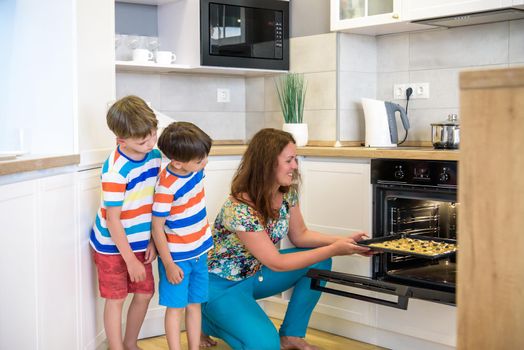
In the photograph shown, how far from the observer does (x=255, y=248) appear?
2.63 m

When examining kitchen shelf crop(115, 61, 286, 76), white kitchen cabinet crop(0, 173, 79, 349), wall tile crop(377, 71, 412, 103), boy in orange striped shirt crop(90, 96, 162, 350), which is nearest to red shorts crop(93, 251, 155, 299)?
boy in orange striped shirt crop(90, 96, 162, 350)

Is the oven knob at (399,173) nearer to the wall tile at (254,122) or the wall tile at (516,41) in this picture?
the wall tile at (516,41)

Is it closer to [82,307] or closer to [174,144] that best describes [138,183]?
[174,144]

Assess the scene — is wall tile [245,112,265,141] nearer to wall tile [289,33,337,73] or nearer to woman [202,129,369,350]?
wall tile [289,33,337,73]

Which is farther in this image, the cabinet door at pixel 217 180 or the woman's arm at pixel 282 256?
the cabinet door at pixel 217 180

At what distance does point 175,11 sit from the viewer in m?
3.77

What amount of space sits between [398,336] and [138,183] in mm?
1376

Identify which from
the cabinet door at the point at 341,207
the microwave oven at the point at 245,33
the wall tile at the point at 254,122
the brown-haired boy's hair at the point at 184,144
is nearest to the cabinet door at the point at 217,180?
the cabinet door at the point at 341,207

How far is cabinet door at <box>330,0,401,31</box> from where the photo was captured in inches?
130

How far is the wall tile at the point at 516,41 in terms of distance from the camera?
3.15m

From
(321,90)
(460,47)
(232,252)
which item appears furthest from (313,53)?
(232,252)

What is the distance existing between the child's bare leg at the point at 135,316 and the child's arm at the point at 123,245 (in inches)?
8.8

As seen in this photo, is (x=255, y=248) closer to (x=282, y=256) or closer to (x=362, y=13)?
(x=282, y=256)

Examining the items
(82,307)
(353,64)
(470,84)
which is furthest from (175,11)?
(470,84)
